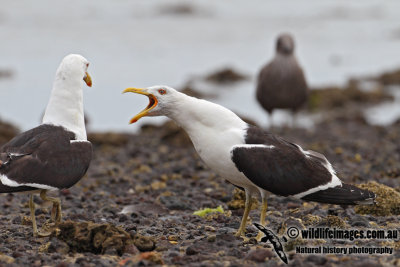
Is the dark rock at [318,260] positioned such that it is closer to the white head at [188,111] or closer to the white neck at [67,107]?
the white head at [188,111]

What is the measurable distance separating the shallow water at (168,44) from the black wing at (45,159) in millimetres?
7606

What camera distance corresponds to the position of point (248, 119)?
42.7 ft

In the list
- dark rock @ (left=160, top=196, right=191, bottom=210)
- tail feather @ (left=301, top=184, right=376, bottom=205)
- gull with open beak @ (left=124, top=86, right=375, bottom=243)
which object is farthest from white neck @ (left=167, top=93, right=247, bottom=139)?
dark rock @ (left=160, top=196, right=191, bottom=210)

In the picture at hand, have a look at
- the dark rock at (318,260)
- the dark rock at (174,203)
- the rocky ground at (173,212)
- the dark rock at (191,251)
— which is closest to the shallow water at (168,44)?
the rocky ground at (173,212)

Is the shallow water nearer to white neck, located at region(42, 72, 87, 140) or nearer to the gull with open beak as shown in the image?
white neck, located at region(42, 72, 87, 140)

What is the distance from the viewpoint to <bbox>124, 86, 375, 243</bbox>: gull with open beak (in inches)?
245

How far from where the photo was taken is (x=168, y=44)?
24.0 meters

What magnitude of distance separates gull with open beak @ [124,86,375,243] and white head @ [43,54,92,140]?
2.84 feet

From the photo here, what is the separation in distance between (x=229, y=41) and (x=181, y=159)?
14.9 meters

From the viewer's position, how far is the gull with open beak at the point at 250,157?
6234 millimetres

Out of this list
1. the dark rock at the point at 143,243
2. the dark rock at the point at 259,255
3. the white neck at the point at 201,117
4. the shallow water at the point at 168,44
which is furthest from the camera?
the shallow water at the point at 168,44

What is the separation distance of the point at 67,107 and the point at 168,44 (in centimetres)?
1696

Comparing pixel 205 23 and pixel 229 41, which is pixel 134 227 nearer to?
pixel 229 41

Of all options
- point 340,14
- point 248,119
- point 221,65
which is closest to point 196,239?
point 248,119
